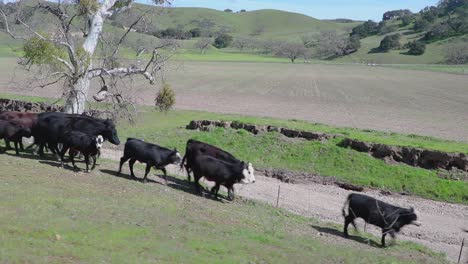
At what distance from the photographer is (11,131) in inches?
788

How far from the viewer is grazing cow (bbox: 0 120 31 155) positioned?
19.9 meters

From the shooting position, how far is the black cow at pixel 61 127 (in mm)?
20062

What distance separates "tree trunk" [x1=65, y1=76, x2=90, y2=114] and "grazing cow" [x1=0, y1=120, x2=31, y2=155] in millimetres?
6432

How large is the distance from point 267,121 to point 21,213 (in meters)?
25.1

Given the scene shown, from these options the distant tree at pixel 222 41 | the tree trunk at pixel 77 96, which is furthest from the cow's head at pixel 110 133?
the distant tree at pixel 222 41

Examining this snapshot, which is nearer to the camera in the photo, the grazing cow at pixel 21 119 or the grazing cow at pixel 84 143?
the grazing cow at pixel 84 143

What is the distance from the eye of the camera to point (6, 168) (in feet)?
55.7

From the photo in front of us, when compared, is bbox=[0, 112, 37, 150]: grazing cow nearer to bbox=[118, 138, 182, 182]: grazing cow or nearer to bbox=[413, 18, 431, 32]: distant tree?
bbox=[118, 138, 182, 182]: grazing cow

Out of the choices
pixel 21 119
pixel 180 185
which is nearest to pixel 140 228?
pixel 180 185

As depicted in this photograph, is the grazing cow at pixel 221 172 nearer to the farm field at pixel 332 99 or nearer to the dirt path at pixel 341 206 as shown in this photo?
the dirt path at pixel 341 206

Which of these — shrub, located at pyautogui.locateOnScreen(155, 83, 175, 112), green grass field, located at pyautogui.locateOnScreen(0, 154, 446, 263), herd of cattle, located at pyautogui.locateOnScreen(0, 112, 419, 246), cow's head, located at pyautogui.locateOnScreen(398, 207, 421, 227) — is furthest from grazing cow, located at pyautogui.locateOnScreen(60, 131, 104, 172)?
shrub, located at pyautogui.locateOnScreen(155, 83, 175, 112)

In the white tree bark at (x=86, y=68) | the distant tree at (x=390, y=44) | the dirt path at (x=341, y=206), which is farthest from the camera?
the distant tree at (x=390, y=44)

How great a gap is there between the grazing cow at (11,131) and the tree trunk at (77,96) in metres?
6.43

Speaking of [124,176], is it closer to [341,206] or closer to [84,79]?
[84,79]
